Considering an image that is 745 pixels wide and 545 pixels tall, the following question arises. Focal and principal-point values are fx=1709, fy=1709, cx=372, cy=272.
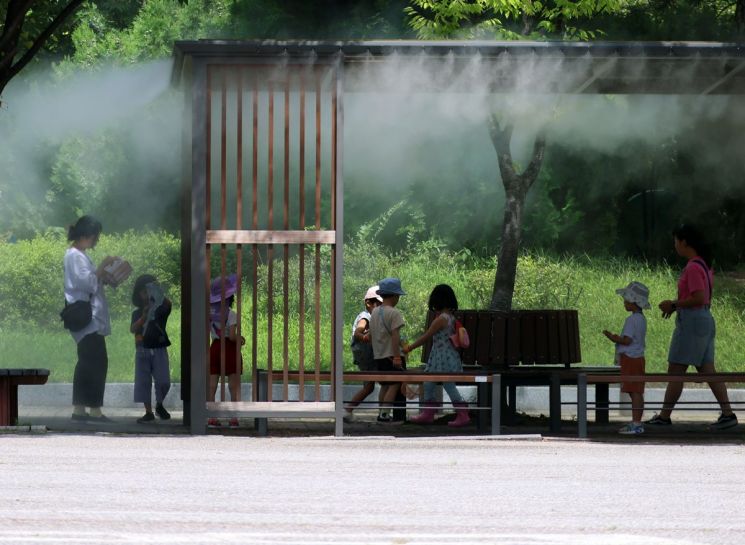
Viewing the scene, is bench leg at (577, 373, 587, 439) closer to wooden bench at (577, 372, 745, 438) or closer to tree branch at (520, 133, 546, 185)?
wooden bench at (577, 372, 745, 438)

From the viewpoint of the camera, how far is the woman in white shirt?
1405cm

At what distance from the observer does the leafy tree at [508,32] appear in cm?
1956

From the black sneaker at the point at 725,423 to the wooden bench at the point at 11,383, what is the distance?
5594 millimetres

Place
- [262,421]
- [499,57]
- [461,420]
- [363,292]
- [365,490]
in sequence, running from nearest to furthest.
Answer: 1. [365,490]
2. [499,57]
3. [262,421]
4. [461,420]
5. [363,292]

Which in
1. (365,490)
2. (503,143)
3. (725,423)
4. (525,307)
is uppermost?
(503,143)

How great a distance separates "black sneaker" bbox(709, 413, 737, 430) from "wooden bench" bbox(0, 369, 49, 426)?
5.59 m

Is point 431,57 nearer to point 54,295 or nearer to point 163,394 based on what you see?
point 163,394

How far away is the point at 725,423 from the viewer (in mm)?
14461

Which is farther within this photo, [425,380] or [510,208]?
[510,208]

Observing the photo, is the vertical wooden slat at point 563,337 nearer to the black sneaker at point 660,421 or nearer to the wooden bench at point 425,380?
the black sneaker at point 660,421

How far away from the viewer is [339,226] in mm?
13117

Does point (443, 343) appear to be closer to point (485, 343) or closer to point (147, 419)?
point (485, 343)

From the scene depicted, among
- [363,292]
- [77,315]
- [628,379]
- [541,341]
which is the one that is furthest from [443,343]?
[363,292]

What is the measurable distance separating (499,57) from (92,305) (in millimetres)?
3968
